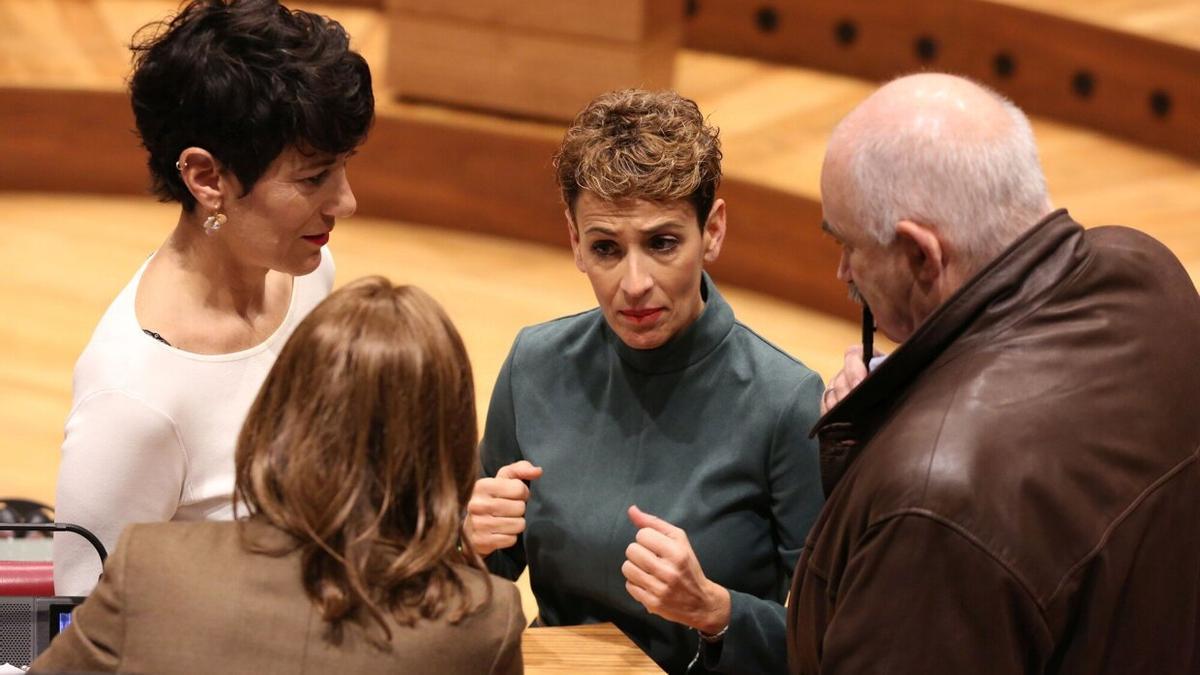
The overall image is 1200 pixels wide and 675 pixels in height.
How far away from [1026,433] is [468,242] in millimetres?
3716

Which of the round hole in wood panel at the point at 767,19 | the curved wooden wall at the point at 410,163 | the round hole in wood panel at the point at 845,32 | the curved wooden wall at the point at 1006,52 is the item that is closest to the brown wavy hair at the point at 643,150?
the curved wooden wall at the point at 410,163

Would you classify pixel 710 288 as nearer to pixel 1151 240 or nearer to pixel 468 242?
pixel 1151 240

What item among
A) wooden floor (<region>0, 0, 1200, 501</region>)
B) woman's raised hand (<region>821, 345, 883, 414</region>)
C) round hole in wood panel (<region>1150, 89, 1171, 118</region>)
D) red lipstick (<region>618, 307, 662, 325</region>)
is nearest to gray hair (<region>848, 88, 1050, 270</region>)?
woman's raised hand (<region>821, 345, 883, 414</region>)

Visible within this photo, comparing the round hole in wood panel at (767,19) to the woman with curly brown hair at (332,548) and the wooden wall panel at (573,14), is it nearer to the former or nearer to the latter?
the wooden wall panel at (573,14)

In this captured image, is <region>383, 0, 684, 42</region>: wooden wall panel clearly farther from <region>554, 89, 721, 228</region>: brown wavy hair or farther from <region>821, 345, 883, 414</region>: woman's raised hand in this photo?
<region>821, 345, 883, 414</region>: woman's raised hand

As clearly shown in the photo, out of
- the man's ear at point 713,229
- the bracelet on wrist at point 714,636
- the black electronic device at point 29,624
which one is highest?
the man's ear at point 713,229

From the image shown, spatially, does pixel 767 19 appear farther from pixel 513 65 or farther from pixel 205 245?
pixel 205 245

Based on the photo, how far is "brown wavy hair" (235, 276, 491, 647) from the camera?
4.25 feet

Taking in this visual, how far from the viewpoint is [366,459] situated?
1311mm

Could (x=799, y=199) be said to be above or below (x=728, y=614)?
below

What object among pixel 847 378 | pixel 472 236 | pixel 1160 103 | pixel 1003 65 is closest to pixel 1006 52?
pixel 1003 65

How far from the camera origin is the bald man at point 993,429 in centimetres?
138

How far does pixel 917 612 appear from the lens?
4.53 feet

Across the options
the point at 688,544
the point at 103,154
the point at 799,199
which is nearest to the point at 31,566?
the point at 688,544
